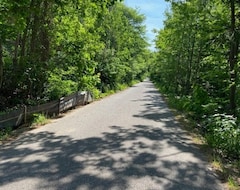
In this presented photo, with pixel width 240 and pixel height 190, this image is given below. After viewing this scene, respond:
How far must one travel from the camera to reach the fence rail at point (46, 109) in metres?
10.5

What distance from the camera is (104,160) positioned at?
6.89 metres

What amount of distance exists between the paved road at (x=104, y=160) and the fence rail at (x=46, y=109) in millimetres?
946

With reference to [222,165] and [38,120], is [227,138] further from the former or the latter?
[38,120]

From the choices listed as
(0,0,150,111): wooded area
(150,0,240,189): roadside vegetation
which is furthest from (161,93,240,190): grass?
(0,0,150,111): wooded area

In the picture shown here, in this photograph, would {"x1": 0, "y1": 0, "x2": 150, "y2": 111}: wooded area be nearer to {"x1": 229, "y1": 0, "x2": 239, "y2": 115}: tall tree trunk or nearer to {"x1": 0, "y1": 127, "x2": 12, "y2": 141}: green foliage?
{"x1": 0, "y1": 127, "x2": 12, "y2": 141}: green foliage

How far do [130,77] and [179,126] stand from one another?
42.9 meters

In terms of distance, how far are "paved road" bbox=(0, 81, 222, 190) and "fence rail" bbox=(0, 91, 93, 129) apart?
0.95m

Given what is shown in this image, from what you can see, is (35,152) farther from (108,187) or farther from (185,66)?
(185,66)

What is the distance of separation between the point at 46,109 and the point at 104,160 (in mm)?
7406

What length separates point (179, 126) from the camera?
12344 millimetres

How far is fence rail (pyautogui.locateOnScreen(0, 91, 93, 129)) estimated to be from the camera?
10484 millimetres

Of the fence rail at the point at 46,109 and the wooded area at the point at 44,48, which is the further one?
the wooded area at the point at 44,48

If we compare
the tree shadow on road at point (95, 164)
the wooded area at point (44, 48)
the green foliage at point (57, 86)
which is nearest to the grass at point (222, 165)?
the tree shadow on road at point (95, 164)

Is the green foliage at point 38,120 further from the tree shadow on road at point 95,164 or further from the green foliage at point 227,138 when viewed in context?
the green foliage at point 227,138
